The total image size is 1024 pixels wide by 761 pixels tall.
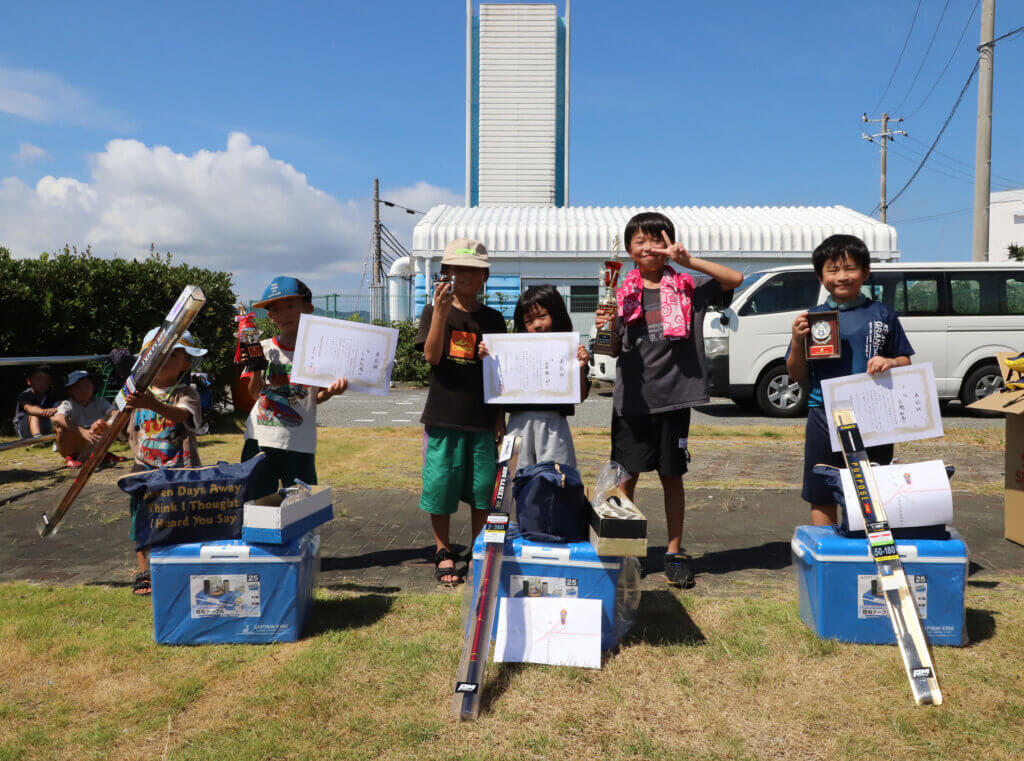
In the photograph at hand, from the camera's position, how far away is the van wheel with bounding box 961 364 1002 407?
1120 centimetres

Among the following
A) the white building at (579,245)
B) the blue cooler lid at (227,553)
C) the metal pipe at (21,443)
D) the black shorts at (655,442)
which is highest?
the white building at (579,245)

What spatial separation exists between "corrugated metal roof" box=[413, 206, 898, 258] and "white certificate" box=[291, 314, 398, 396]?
16.1 metres

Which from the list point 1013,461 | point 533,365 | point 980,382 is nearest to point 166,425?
point 533,365

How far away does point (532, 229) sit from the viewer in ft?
67.4

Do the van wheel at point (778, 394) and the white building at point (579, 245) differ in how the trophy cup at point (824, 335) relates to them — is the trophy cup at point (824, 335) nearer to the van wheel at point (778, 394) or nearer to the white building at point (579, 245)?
the van wheel at point (778, 394)

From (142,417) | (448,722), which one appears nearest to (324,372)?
(142,417)

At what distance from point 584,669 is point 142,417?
257cm

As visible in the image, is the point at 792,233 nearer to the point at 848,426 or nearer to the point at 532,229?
the point at 532,229

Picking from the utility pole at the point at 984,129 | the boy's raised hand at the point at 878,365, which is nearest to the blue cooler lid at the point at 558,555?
the boy's raised hand at the point at 878,365

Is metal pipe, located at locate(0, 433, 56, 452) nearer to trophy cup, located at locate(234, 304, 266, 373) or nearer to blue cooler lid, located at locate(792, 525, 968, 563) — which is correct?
trophy cup, located at locate(234, 304, 266, 373)

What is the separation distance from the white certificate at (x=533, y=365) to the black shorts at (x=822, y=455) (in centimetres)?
110

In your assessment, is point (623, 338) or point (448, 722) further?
point (623, 338)

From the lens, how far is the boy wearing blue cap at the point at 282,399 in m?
3.76

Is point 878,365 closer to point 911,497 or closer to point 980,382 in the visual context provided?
point 911,497
